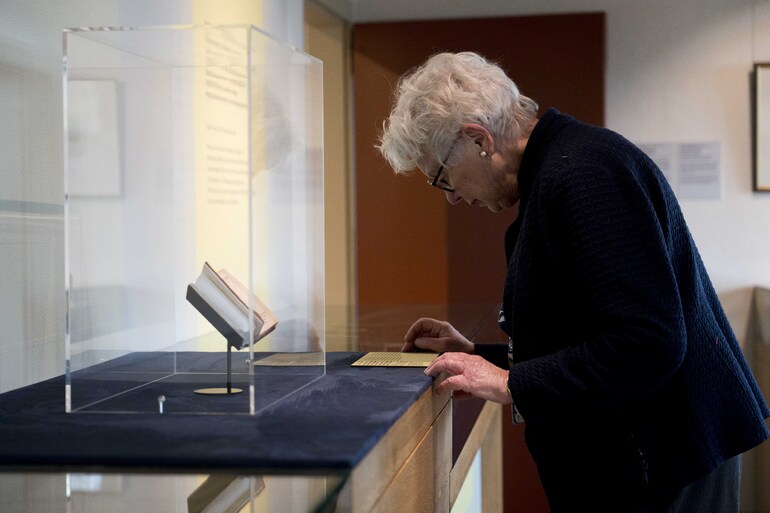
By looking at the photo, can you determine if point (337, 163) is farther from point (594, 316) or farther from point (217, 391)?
point (594, 316)

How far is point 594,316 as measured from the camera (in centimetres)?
140

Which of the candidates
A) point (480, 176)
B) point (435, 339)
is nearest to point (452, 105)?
point (480, 176)

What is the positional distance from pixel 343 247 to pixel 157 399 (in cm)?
324

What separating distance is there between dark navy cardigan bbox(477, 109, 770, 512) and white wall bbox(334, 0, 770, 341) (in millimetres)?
3175

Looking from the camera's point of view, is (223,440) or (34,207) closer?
(223,440)

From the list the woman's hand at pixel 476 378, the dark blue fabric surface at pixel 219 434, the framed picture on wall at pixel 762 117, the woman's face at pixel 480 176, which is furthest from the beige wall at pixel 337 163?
the dark blue fabric surface at pixel 219 434

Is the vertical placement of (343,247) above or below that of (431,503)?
above

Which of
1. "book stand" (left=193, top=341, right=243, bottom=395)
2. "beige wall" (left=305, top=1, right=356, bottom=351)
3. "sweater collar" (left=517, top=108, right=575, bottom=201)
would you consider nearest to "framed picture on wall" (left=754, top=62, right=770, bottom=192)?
"beige wall" (left=305, top=1, right=356, bottom=351)

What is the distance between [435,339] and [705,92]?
315cm

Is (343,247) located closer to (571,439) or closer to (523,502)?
(523,502)

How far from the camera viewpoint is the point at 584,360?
1386 millimetres

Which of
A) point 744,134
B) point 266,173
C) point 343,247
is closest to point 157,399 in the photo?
point 266,173

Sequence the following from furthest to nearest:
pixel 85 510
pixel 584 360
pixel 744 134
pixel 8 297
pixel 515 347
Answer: pixel 744 134, pixel 8 297, pixel 515 347, pixel 584 360, pixel 85 510

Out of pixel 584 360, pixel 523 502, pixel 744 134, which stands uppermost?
pixel 744 134
